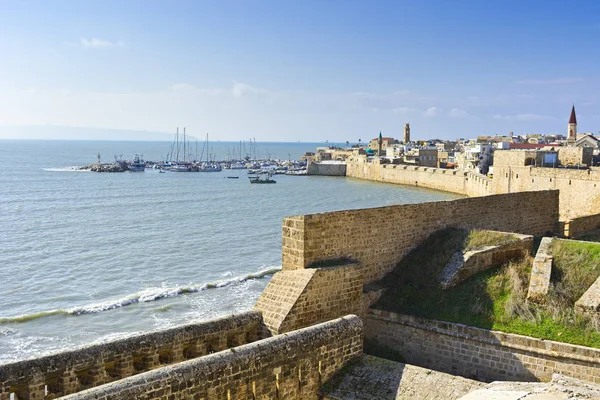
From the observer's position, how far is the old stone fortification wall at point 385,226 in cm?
1116

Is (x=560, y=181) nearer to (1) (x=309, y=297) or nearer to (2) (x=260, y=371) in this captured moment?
(1) (x=309, y=297)

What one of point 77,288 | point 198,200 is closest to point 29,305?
point 77,288

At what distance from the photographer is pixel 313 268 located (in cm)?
1076

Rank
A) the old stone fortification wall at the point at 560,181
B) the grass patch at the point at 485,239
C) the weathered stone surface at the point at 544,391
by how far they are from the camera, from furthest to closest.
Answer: the old stone fortification wall at the point at 560,181 → the grass patch at the point at 485,239 → the weathered stone surface at the point at 544,391

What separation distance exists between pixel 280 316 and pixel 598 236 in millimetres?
12534

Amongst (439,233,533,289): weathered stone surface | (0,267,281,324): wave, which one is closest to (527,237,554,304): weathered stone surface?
(439,233,533,289): weathered stone surface

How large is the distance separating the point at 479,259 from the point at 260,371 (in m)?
6.55

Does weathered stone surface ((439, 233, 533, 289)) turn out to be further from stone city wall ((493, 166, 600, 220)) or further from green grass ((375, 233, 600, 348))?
stone city wall ((493, 166, 600, 220))

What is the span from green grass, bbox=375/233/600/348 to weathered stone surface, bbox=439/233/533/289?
0.53 feet

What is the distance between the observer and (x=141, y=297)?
21.6 m

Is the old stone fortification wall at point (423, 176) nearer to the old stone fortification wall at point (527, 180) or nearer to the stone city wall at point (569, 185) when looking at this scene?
the old stone fortification wall at point (527, 180)

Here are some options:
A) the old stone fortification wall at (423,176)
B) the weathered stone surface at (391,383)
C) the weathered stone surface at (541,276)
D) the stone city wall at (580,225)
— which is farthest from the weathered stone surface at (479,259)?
the old stone fortification wall at (423,176)

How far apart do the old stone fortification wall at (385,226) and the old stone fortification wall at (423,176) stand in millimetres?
33763

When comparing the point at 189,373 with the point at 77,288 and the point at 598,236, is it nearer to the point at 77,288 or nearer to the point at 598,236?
the point at 598,236
